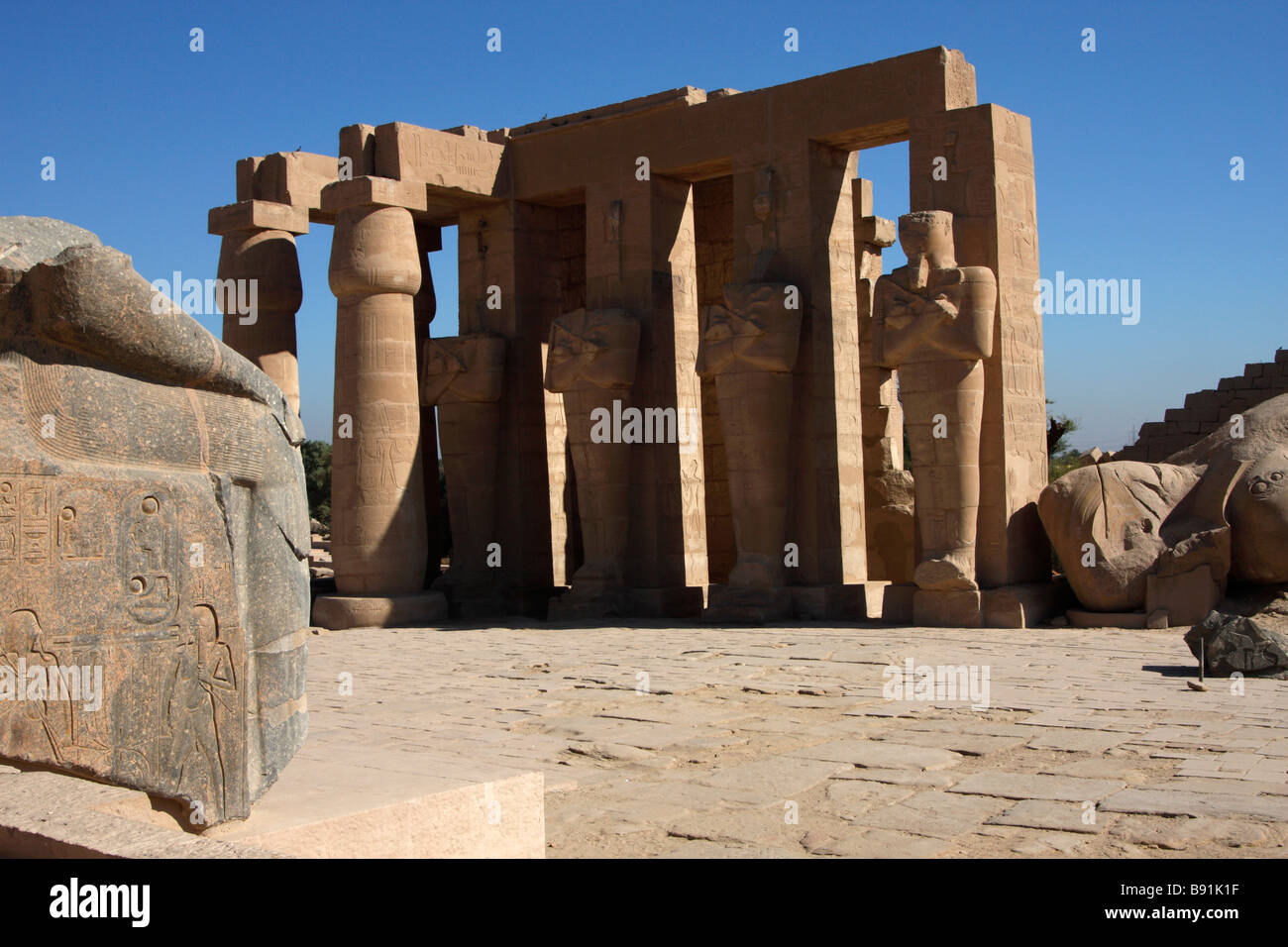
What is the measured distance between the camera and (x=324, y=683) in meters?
9.22

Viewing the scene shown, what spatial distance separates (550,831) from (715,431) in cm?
1281

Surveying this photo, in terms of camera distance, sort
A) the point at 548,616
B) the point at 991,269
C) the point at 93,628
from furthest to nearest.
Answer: the point at 548,616, the point at 991,269, the point at 93,628

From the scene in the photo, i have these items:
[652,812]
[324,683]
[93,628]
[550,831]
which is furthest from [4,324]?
[324,683]

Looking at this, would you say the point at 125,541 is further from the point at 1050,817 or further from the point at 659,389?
the point at 659,389

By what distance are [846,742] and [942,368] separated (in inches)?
235

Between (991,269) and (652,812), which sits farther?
(991,269)

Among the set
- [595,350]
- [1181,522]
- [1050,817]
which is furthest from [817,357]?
[1050,817]

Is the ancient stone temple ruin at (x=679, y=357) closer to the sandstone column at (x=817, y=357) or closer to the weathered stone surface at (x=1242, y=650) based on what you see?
the sandstone column at (x=817, y=357)

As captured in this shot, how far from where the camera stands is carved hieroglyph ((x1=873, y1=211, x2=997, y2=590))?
11570 mm

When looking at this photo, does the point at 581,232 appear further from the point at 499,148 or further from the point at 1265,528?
the point at 1265,528

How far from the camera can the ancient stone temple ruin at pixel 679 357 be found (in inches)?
468

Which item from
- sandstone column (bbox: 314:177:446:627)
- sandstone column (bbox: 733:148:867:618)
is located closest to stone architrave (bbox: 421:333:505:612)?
sandstone column (bbox: 314:177:446:627)

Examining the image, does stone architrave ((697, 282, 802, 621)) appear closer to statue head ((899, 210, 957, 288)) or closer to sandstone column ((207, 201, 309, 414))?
statue head ((899, 210, 957, 288))

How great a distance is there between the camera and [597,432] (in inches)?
556
